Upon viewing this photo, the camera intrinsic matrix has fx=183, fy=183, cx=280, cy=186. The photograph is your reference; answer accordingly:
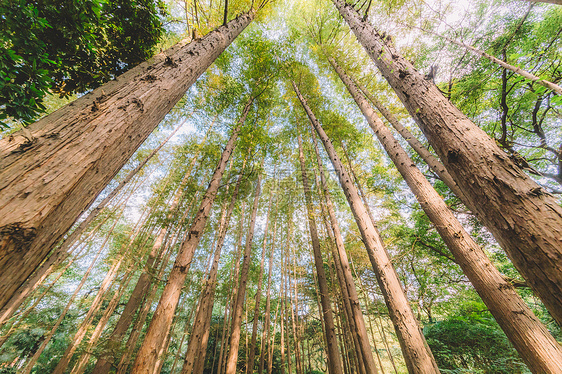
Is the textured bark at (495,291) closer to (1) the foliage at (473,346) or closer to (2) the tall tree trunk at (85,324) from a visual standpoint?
(1) the foliage at (473,346)

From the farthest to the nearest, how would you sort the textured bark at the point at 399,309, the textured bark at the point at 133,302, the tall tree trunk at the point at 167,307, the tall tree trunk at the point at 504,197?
the textured bark at the point at 133,302
the tall tree trunk at the point at 167,307
the textured bark at the point at 399,309
the tall tree trunk at the point at 504,197

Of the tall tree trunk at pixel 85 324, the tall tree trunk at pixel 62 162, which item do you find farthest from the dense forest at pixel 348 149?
the tall tree trunk at pixel 85 324

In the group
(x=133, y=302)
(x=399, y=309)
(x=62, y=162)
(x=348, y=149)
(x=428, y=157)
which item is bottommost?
(x=399, y=309)

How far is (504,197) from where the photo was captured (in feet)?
2.86

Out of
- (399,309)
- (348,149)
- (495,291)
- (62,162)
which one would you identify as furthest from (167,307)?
(348,149)

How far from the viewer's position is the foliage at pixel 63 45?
4.44 ft

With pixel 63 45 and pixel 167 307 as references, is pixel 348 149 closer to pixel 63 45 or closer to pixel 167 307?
pixel 167 307

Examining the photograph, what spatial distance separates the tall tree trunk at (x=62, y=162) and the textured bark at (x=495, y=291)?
331 centimetres

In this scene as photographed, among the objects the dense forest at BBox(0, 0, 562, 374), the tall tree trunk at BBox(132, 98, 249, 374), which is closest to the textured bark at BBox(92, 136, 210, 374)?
the dense forest at BBox(0, 0, 562, 374)

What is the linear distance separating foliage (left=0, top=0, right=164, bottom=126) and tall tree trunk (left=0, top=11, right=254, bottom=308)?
31.3 inches

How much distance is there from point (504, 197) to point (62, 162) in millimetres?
2008

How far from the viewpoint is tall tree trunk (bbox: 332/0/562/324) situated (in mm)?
732

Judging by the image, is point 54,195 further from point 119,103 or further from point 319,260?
point 319,260

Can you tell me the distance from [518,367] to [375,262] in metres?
4.92
